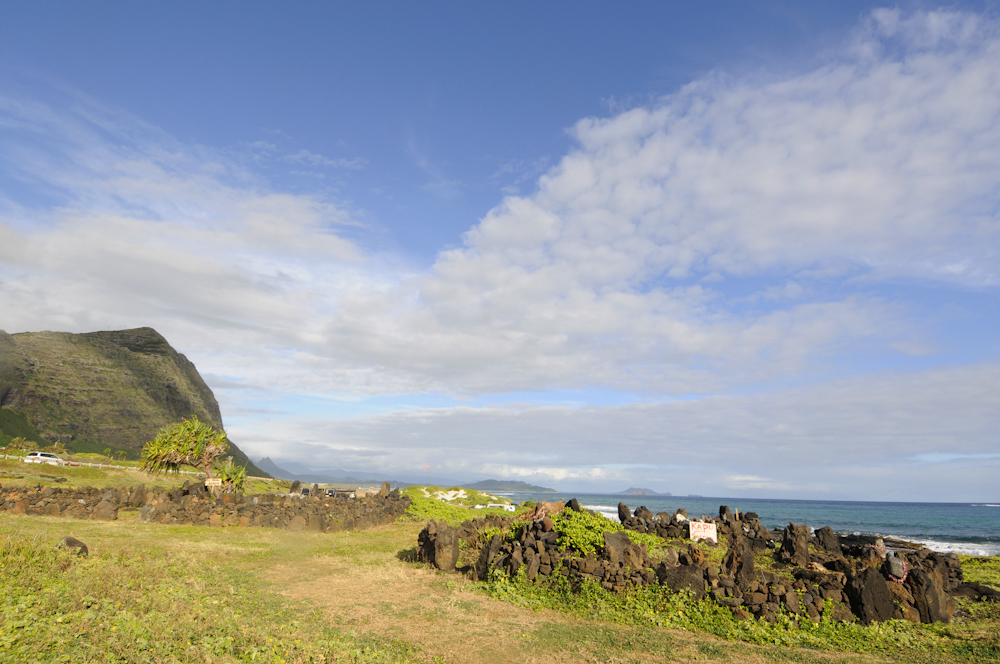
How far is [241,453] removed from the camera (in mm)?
196750

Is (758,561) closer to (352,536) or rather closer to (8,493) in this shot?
(352,536)

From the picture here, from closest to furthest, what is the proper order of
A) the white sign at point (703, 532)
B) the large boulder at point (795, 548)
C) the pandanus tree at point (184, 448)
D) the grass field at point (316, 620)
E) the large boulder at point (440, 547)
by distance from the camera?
the grass field at point (316, 620) → the large boulder at point (440, 547) → the large boulder at point (795, 548) → the white sign at point (703, 532) → the pandanus tree at point (184, 448)

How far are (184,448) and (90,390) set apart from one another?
457ft

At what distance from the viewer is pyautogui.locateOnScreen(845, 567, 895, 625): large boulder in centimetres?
1378

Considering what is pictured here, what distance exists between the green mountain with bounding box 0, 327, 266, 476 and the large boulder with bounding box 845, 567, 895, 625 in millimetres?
126632

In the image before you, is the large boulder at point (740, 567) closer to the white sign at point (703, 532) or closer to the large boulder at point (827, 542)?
the white sign at point (703, 532)

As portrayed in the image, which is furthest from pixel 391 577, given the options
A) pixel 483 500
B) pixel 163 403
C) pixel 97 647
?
pixel 163 403

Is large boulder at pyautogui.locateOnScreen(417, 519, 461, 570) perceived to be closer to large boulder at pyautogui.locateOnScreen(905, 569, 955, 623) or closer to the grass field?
the grass field

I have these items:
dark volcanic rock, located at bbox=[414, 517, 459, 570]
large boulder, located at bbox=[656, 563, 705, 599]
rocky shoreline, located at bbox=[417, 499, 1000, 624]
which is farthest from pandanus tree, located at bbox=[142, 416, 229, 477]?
large boulder, located at bbox=[656, 563, 705, 599]

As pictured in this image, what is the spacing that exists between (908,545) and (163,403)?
617ft

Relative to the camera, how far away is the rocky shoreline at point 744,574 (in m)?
14.0

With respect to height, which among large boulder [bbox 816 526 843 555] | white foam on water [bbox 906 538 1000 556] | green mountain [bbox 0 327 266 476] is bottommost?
white foam on water [bbox 906 538 1000 556]

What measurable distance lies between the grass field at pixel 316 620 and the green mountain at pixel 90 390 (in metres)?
115

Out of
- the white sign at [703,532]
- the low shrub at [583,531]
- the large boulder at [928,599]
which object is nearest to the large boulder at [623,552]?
the low shrub at [583,531]
